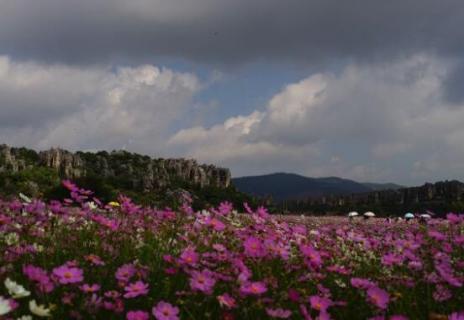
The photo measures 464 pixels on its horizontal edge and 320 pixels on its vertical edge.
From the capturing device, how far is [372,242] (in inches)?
249

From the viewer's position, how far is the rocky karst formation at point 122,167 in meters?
53.0

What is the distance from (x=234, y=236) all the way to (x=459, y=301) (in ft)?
6.93

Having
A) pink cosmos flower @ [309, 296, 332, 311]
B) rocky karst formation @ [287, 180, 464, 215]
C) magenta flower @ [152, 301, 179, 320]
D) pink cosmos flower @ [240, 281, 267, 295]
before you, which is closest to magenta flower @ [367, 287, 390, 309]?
pink cosmos flower @ [309, 296, 332, 311]

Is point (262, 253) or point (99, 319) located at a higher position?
point (262, 253)

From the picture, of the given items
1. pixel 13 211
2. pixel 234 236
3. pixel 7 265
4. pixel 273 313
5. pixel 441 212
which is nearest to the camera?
pixel 273 313

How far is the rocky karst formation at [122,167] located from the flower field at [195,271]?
145ft

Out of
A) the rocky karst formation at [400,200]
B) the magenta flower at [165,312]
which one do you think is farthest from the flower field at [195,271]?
the rocky karst formation at [400,200]

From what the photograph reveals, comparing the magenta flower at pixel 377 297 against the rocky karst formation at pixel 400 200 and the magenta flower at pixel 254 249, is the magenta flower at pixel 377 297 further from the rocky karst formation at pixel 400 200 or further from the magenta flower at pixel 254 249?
the rocky karst formation at pixel 400 200

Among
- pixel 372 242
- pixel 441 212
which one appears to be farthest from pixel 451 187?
pixel 372 242

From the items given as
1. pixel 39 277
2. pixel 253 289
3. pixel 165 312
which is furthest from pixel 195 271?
pixel 39 277

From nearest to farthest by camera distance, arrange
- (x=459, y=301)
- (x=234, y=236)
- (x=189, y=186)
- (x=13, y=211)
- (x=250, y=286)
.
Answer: (x=250, y=286) < (x=459, y=301) < (x=13, y=211) < (x=234, y=236) < (x=189, y=186)

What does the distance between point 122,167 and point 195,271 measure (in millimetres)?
56466

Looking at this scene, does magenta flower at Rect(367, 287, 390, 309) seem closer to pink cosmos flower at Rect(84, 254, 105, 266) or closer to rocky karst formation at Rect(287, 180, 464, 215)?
pink cosmos flower at Rect(84, 254, 105, 266)

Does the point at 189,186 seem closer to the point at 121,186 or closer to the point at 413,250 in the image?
the point at 121,186
